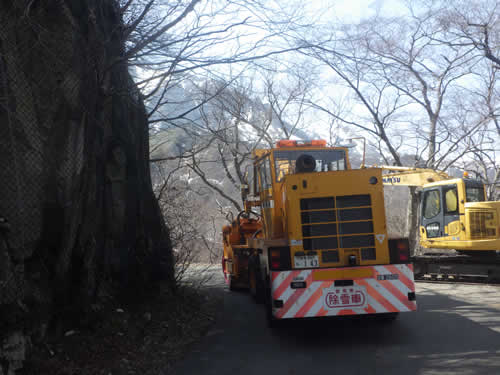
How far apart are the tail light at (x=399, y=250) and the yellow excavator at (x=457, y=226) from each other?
21.1 ft

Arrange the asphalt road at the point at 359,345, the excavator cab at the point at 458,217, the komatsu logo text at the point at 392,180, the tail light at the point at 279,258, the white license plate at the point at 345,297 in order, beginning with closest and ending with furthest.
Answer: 1. the asphalt road at the point at 359,345
2. the white license plate at the point at 345,297
3. the tail light at the point at 279,258
4. the excavator cab at the point at 458,217
5. the komatsu logo text at the point at 392,180

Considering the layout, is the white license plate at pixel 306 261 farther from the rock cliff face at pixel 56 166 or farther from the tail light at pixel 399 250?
the rock cliff face at pixel 56 166

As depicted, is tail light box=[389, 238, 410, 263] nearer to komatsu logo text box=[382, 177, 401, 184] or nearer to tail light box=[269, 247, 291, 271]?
tail light box=[269, 247, 291, 271]

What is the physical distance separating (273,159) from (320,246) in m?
2.83

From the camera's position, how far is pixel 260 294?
11.6 metres

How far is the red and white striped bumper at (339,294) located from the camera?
7.65 metres

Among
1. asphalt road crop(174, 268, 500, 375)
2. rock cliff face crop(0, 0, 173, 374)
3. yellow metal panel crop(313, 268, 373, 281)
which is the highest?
rock cliff face crop(0, 0, 173, 374)

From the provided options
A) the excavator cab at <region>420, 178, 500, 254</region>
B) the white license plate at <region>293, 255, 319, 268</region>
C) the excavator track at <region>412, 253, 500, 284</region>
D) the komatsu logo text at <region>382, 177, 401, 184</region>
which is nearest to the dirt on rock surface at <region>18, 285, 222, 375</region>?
the white license plate at <region>293, 255, 319, 268</region>

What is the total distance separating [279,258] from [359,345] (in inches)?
72.5

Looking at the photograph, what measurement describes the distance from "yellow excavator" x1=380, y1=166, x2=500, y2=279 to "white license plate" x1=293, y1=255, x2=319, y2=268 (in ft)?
23.3

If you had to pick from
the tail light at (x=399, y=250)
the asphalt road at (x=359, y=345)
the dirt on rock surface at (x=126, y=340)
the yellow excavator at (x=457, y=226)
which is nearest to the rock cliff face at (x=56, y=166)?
the dirt on rock surface at (x=126, y=340)

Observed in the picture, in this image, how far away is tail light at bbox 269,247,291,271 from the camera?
7.89 metres

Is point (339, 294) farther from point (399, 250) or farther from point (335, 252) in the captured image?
point (399, 250)

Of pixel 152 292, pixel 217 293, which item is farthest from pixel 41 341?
pixel 217 293
